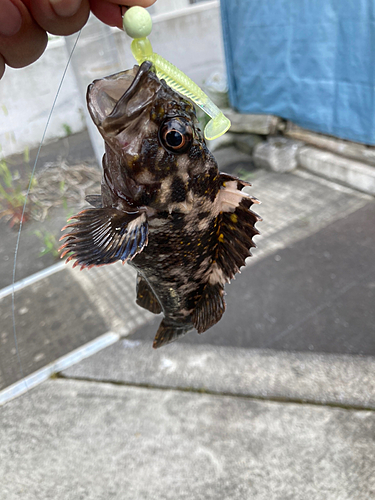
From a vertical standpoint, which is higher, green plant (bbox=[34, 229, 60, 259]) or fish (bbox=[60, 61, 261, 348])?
fish (bbox=[60, 61, 261, 348])

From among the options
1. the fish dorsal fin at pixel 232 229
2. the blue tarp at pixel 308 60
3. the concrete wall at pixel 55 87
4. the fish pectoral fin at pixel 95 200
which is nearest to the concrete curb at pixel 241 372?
the concrete wall at pixel 55 87

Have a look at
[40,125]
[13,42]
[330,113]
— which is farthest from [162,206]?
[330,113]

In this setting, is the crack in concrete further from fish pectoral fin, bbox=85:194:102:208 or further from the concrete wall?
fish pectoral fin, bbox=85:194:102:208

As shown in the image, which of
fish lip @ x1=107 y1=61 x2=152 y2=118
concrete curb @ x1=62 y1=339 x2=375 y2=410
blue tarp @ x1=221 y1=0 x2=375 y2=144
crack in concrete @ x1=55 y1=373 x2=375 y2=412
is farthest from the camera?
blue tarp @ x1=221 y1=0 x2=375 y2=144

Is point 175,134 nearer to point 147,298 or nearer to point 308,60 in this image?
point 147,298

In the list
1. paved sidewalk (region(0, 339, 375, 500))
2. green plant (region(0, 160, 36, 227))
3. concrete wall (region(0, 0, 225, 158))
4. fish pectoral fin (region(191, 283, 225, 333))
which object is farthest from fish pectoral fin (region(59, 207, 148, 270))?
paved sidewalk (region(0, 339, 375, 500))

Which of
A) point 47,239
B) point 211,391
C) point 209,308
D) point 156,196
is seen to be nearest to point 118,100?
point 156,196
